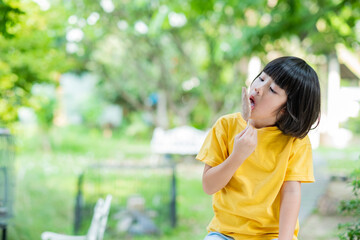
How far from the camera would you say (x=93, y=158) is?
11.1m

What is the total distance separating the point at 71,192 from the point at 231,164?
Result: 6112 millimetres

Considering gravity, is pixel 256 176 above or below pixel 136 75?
below

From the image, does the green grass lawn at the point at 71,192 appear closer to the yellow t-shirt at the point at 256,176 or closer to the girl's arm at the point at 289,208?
the yellow t-shirt at the point at 256,176

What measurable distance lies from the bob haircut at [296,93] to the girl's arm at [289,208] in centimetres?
18

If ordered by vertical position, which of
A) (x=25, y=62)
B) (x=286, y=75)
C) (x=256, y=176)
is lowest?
(x=256, y=176)

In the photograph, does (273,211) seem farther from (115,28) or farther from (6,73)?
(115,28)

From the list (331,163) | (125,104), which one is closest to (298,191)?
(331,163)

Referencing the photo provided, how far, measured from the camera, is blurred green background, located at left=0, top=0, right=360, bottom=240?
495cm

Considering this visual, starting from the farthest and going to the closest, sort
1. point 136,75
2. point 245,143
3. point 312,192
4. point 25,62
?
point 136,75 → point 312,192 → point 25,62 → point 245,143

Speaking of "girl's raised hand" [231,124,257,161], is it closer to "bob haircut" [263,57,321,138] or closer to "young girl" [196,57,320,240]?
"young girl" [196,57,320,240]

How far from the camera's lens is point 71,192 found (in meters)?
7.16

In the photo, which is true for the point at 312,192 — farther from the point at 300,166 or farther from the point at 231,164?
the point at 231,164

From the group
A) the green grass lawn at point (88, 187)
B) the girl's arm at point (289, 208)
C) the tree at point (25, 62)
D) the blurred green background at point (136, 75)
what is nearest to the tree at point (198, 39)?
the blurred green background at point (136, 75)

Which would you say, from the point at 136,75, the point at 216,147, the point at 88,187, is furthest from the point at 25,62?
the point at 136,75
